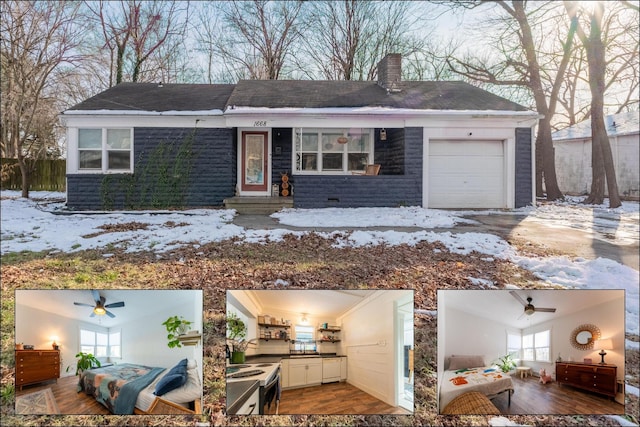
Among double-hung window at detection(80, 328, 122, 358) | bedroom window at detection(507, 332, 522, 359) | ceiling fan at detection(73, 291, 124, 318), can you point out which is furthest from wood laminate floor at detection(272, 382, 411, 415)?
ceiling fan at detection(73, 291, 124, 318)

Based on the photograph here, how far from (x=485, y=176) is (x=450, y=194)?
0.20 meters

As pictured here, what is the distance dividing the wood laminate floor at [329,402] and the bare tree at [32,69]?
173 centimetres

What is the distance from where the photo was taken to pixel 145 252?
6.53 feet

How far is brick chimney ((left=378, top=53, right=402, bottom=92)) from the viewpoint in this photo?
1917 mm

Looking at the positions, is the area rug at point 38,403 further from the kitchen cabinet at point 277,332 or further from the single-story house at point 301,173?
the kitchen cabinet at point 277,332

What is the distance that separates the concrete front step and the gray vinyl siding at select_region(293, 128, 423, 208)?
0.25 feet

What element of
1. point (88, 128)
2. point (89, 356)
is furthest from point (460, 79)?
point (89, 356)

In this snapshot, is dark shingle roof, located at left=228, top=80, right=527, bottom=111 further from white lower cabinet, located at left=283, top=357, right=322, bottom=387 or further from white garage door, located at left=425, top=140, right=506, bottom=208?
white lower cabinet, located at left=283, top=357, right=322, bottom=387

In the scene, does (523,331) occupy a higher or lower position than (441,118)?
lower

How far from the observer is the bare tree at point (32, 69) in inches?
76.9

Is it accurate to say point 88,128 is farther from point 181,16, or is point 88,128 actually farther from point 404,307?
point 404,307

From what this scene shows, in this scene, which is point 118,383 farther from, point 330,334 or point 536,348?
point 536,348

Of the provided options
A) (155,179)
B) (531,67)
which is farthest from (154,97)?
(531,67)

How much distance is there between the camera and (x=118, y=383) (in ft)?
6.00
